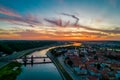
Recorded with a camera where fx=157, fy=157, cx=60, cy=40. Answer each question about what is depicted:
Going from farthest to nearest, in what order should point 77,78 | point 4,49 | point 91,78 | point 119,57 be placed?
point 4,49, point 119,57, point 77,78, point 91,78

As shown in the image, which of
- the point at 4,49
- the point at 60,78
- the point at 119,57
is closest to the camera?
the point at 60,78

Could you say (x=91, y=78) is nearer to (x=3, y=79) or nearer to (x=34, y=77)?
(x=34, y=77)

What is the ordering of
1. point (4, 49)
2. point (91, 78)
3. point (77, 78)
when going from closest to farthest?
point (91, 78)
point (77, 78)
point (4, 49)

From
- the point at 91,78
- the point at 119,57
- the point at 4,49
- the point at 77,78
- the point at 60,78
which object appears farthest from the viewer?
the point at 4,49

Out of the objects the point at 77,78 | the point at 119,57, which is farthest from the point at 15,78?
the point at 119,57

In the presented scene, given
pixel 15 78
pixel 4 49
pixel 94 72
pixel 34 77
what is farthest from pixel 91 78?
pixel 4 49

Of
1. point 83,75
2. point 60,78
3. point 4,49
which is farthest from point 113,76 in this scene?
point 4,49

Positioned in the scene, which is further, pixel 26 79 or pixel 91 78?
pixel 26 79

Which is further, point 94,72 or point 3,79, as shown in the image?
point 94,72

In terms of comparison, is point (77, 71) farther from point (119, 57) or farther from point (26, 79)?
point (119, 57)
